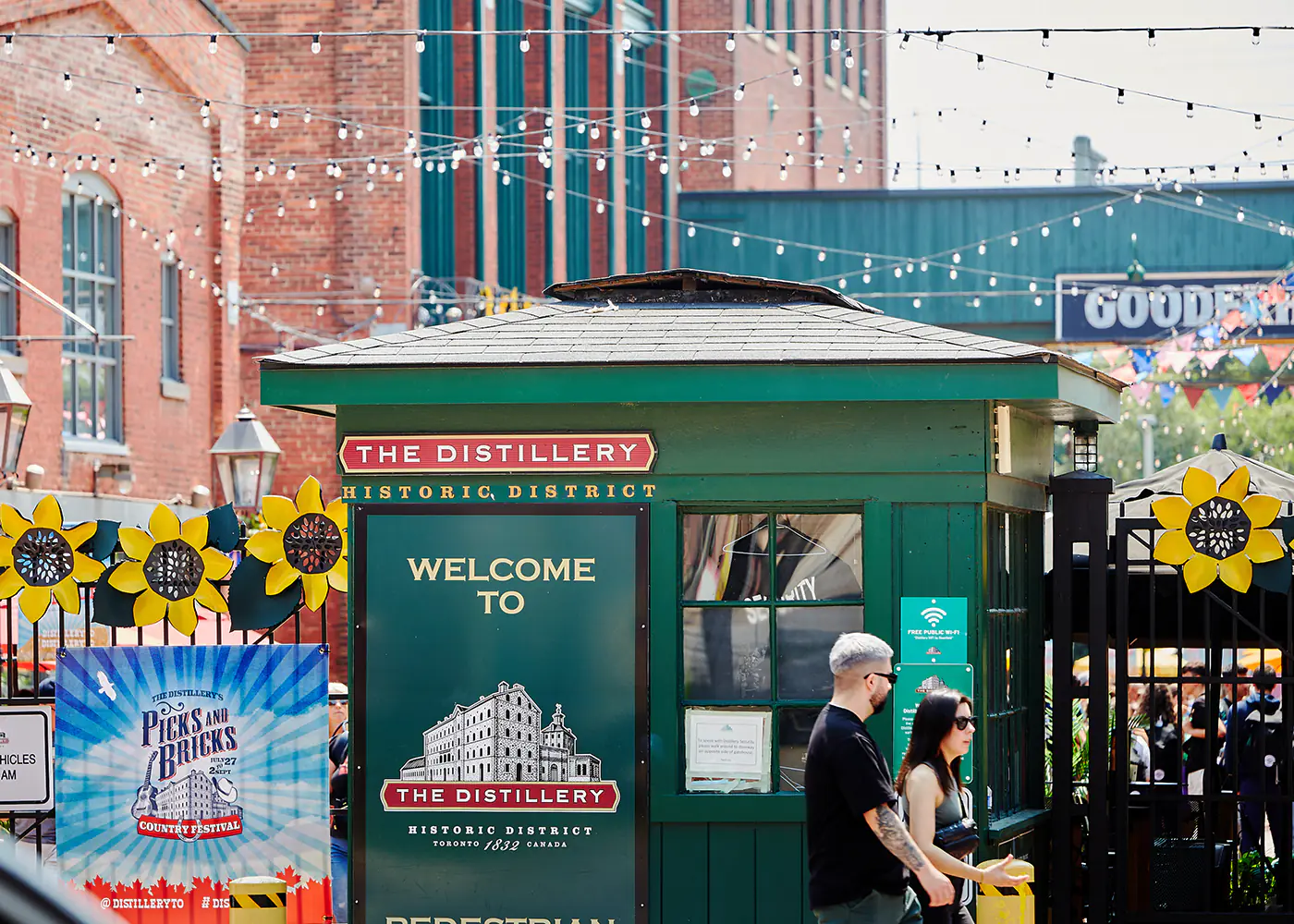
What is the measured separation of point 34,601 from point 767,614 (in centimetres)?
336

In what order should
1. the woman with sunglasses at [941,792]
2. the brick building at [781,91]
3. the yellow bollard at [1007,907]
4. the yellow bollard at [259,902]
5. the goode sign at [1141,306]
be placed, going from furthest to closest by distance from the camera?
1. the brick building at [781,91]
2. the goode sign at [1141,306]
3. the yellow bollard at [259,902]
4. the yellow bollard at [1007,907]
5. the woman with sunglasses at [941,792]

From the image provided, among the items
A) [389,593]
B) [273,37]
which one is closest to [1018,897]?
[389,593]

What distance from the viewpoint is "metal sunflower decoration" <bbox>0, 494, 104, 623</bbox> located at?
8.76 meters

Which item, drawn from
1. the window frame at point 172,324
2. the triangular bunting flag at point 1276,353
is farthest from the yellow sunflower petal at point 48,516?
the triangular bunting flag at point 1276,353

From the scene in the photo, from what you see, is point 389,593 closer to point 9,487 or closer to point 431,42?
point 9,487

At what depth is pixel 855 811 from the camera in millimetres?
5984

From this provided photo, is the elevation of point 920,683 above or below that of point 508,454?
below

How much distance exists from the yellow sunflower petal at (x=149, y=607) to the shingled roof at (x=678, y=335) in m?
1.37

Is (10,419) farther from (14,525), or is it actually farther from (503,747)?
(503,747)

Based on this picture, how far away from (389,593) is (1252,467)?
6.87 m

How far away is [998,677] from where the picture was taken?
864cm

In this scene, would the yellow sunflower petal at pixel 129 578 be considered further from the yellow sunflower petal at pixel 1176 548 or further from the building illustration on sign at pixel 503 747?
the yellow sunflower petal at pixel 1176 548

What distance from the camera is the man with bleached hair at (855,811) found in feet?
19.6

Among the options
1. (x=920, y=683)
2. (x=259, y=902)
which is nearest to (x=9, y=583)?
(x=259, y=902)
